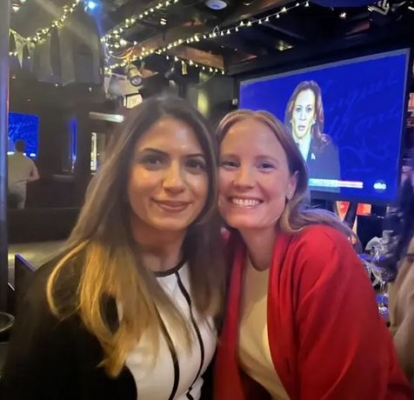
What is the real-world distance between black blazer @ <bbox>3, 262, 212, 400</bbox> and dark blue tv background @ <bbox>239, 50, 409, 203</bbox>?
2.02m

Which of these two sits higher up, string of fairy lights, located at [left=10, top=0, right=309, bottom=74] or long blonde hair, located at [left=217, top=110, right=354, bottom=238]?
string of fairy lights, located at [left=10, top=0, right=309, bottom=74]

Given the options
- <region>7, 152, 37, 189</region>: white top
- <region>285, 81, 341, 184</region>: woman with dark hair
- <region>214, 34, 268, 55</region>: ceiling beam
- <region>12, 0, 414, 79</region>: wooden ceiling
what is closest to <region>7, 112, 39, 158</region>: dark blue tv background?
<region>7, 152, 37, 189</region>: white top

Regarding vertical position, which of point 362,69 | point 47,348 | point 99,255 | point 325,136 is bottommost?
point 47,348

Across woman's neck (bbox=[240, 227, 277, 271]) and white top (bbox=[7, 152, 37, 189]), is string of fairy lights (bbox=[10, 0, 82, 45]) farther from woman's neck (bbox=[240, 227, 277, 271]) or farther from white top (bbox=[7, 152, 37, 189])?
woman's neck (bbox=[240, 227, 277, 271])

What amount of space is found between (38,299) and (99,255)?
0.52 ft

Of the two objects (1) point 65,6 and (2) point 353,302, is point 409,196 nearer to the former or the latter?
(2) point 353,302

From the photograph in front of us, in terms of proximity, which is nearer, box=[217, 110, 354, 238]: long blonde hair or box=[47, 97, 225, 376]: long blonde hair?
box=[47, 97, 225, 376]: long blonde hair

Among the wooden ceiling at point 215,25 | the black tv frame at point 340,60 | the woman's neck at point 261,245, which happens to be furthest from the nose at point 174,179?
the wooden ceiling at point 215,25

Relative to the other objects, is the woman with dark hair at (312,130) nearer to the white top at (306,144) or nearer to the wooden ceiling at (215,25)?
the white top at (306,144)

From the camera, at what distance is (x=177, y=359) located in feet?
3.40

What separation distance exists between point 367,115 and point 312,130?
0.43m

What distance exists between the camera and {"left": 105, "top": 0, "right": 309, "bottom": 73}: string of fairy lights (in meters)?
3.15

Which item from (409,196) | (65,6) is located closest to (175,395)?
(409,196)

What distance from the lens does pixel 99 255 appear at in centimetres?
102
